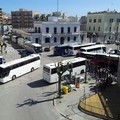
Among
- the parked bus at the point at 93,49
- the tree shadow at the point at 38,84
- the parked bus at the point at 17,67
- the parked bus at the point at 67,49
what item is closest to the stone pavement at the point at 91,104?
the tree shadow at the point at 38,84

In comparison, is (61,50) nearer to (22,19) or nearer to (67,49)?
(67,49)

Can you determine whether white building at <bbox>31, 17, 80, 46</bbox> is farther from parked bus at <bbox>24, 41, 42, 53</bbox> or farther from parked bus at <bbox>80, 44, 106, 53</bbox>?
parked bus at <bbox>80, 44, 106, 53</bbox>

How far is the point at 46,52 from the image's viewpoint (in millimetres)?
47438

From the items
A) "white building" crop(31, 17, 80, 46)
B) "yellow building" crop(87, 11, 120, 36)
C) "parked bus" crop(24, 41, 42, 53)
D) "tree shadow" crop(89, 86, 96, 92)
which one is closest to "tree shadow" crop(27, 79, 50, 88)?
"tree shadow" crop(89, 86, 96, 92)

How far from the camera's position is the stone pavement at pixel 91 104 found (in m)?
17.8

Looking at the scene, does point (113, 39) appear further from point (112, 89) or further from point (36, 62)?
point (112, 89)

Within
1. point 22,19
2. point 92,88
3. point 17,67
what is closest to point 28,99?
point 92,88

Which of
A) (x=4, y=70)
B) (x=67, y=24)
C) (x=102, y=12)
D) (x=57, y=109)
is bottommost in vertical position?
(x=57, y=109)

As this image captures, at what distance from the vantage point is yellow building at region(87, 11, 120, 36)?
63.8m

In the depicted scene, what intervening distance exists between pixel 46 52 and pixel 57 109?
29.1 m

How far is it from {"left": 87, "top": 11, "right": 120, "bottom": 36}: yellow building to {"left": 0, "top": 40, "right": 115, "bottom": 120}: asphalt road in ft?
132

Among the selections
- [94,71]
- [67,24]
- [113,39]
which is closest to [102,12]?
[113,39]

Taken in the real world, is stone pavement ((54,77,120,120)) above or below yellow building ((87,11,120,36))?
below

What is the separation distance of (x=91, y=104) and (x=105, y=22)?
48.1m
